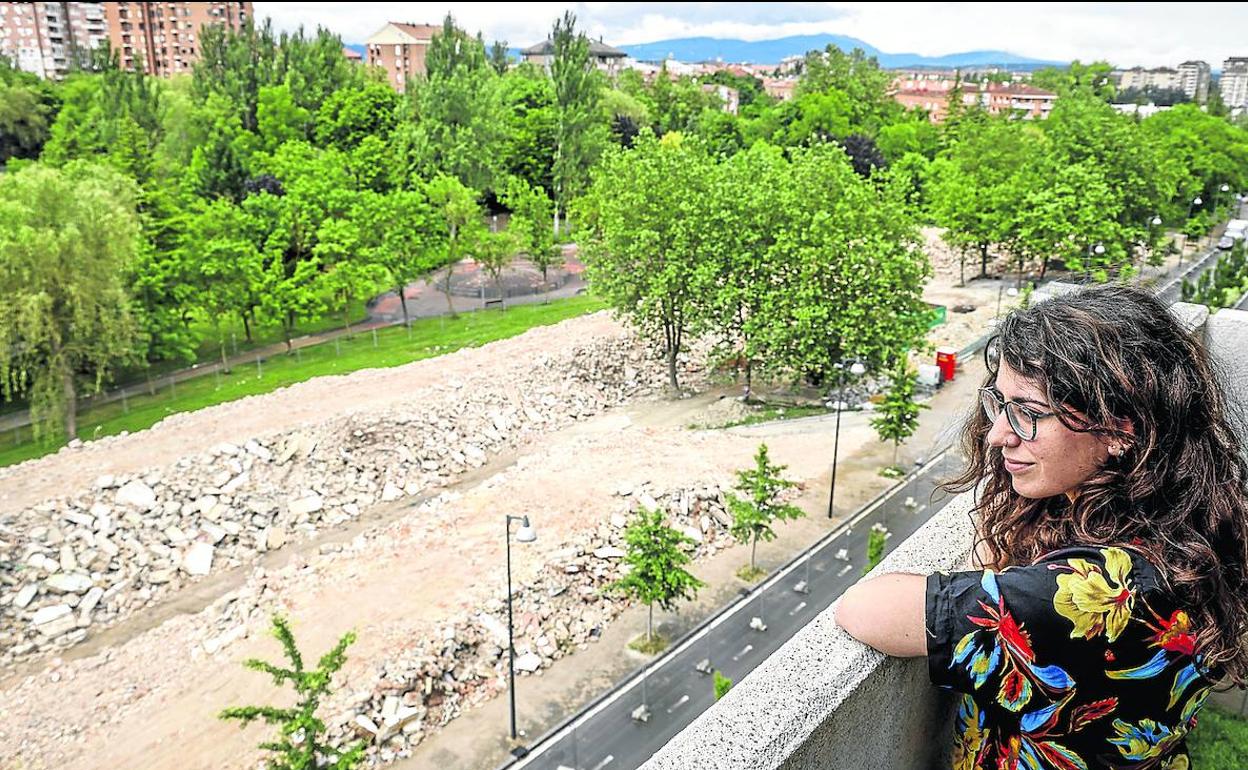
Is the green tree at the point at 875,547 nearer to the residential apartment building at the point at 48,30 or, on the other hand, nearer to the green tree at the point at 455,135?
the green tree at the point at 455,135

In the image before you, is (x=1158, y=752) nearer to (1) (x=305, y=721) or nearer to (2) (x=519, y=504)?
(1) (x=305, y=721)

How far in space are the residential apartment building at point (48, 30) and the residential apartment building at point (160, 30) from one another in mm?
6898

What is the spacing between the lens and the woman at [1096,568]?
7.73ft

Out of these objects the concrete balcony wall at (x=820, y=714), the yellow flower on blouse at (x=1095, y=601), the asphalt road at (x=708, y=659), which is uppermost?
the yellow flower on blouse at (x=1095, y=601)

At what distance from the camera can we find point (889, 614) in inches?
107

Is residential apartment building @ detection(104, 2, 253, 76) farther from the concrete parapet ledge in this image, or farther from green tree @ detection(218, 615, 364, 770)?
the concrete parapet ledge

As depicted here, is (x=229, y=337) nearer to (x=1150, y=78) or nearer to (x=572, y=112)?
(x=572, y=112)

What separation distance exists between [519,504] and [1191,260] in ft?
148

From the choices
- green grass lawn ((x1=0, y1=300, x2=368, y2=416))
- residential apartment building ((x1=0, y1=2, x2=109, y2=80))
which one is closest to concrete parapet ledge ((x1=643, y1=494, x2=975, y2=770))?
green grass lawn ((x1=0, y1=300, x2=368, y2=416))

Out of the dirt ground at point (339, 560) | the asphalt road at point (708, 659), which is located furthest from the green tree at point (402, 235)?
the asphalt road at point (708, 659)

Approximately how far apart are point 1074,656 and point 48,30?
5398 inches

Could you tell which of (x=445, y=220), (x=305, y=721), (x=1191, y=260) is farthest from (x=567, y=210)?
(x=305, y=721)

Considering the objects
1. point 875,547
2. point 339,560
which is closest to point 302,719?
point 339,560

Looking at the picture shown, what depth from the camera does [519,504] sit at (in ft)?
74.5
